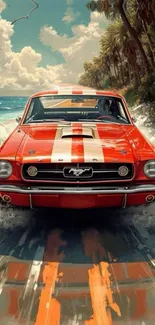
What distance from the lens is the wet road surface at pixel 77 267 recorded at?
8.64 ft

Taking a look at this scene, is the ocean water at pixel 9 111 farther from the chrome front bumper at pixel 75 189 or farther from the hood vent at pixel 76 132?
the chrome front bumper at pixel 75 189

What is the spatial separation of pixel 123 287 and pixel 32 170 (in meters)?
1.51

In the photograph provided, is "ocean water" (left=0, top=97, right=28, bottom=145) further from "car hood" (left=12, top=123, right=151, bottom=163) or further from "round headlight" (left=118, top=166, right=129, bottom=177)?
"round headlight" (left=118, top=166, right=129, bottom=177)

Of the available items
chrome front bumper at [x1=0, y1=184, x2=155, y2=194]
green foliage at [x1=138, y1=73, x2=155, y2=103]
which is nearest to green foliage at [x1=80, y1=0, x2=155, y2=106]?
green foliage at [x1=138, y1=73, x2=155, y2=103]

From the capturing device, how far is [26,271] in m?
3.26

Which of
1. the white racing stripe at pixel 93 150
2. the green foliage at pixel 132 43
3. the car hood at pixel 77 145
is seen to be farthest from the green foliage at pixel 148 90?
the white racing stripe at pixel 93 150

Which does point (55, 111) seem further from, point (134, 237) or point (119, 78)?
point (119, 78)

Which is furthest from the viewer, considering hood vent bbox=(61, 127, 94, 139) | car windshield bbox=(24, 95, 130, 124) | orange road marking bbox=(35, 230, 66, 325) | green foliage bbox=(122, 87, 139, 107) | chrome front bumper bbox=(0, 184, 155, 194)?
green foliage bbox=(122, 87, 139, 107)

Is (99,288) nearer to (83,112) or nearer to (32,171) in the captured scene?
(32,171)

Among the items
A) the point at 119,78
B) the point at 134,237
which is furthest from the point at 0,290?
the point at 119,78

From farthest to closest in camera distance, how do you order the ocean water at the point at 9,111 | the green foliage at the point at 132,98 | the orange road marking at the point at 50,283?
the ocean water at the point at 9,111
the green foliage at the point at 132,98
the orange road marking at the point at 50,283

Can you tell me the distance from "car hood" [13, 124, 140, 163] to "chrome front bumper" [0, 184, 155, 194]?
28cm

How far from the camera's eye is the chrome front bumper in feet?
12.5

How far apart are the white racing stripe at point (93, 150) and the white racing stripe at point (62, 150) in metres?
0.17
